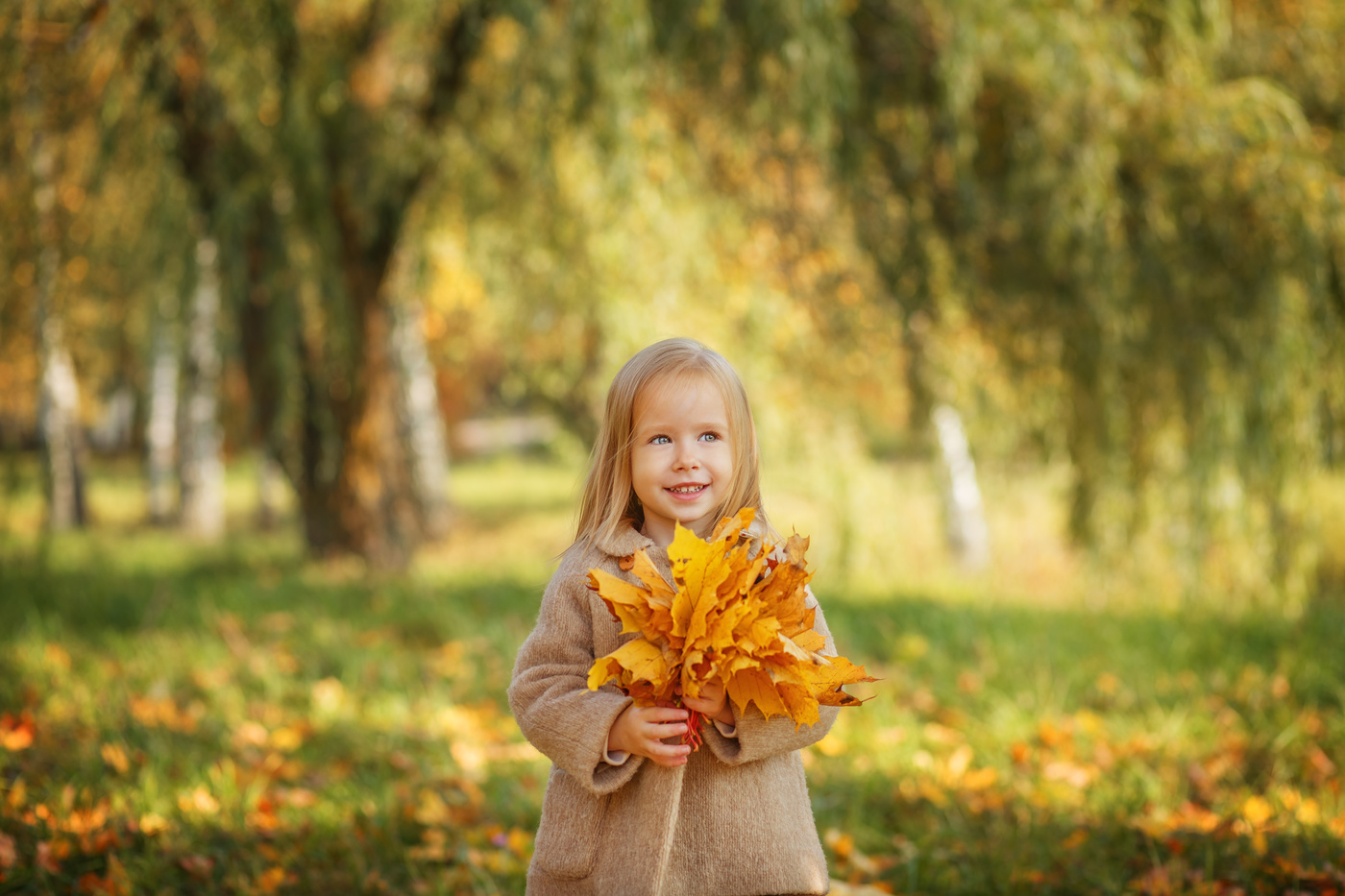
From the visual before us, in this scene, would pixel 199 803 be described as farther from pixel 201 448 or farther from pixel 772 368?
pixel 201 448

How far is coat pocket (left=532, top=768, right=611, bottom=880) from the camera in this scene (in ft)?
5.32

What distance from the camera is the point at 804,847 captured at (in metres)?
1.66

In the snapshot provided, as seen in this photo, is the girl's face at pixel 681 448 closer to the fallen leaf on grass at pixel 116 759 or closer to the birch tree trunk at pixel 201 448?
the fallen leaf on grass at pixel 116 759

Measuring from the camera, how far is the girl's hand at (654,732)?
150 cm

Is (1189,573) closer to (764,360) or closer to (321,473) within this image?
(764,360)

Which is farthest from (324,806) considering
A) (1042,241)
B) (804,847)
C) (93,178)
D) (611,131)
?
(1042,241)

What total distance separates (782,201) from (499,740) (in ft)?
12.8

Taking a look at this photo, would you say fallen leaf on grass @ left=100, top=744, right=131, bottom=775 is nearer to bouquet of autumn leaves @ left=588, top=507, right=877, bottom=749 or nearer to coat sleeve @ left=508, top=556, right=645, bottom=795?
coat sleeve @ left=508, top=556, right=645, bottom=795

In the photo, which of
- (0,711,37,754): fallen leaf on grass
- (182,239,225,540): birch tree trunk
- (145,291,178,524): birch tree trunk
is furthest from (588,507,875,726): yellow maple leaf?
(145,291,178,524): birch tree trunk

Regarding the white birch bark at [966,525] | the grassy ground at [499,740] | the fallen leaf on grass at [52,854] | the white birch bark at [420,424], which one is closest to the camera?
the fallen leaf on grass at [52,854]

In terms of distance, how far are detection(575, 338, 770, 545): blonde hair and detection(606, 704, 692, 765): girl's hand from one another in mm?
322

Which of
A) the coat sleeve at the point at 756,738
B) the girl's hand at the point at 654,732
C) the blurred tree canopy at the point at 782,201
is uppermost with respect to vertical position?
the blurred tree canopy at the point at 782,201

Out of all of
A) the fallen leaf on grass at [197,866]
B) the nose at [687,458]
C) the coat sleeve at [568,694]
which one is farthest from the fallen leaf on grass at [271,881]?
the nose at [687,458]

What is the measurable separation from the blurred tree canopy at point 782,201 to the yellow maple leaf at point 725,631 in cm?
255
